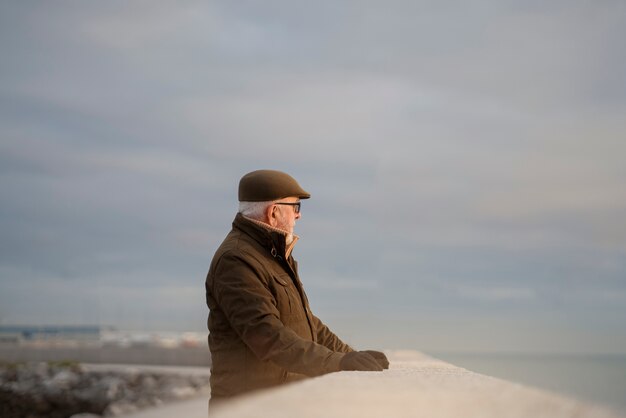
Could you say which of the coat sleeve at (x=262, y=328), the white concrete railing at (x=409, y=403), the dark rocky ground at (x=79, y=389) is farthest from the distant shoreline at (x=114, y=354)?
the white concrete railing at (x=409, y=403)

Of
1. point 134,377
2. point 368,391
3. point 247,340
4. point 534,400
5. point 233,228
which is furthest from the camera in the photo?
point 134,377

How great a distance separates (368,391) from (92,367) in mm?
20317

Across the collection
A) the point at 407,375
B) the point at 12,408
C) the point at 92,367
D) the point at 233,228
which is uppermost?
the point at 233,228

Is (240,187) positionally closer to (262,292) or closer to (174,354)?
(262,292)

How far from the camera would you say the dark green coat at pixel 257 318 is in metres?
3.28

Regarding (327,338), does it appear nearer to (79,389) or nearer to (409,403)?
(409,403)

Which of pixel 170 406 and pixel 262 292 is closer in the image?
pixel 262 292

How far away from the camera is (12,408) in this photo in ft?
74.6

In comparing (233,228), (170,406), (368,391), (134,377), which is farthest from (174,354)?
(368,391)

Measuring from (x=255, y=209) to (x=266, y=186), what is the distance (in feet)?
0.33

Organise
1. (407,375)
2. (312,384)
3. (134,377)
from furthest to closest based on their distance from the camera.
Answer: (134,377) → (407,375) → (312,384)

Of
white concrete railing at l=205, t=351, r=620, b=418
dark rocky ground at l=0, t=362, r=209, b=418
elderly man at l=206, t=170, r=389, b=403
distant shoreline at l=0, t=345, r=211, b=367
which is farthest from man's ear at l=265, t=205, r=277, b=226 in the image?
distant shoreline at l=0, t=345, r=211, b=367

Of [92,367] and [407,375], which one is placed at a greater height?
[407,375]

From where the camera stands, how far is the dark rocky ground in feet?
60.1
